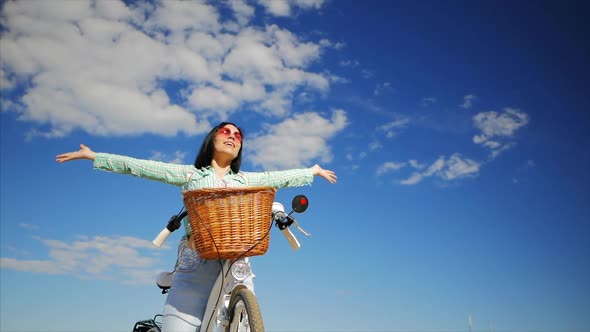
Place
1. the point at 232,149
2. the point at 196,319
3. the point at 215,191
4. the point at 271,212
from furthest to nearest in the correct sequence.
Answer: the point at 232,149, the point at 196,319, the point at 271,212, the point at 215,191

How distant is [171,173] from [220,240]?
3.14ft

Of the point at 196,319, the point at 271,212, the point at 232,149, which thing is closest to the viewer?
the point at 271,212

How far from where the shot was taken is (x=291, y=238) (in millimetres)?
3719

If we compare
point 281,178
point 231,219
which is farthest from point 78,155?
point 281,178

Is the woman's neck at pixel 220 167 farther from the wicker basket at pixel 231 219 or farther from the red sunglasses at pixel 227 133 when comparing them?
the wicker basket at pixel 231 219

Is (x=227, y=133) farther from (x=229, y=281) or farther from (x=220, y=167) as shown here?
(x=229, y=281)

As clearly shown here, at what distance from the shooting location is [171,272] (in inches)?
167

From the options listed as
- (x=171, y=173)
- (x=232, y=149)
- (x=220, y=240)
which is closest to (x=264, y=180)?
(x=232, y=149)

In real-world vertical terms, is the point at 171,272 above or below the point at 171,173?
below

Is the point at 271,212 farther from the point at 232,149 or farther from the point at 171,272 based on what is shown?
the point at 171,272

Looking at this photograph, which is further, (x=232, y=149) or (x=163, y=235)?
(x=232, y=149)

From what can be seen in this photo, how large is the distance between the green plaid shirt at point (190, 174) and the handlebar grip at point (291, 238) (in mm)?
626

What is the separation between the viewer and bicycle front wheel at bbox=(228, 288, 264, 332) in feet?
10.5

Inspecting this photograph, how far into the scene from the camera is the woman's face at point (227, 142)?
166 inches
